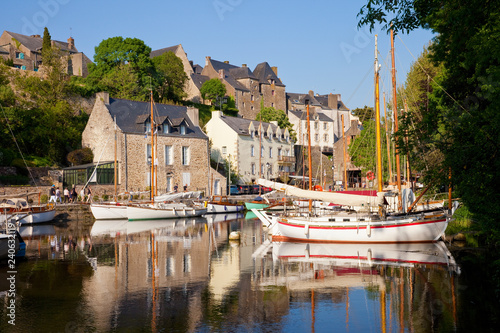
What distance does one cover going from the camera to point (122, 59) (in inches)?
2431

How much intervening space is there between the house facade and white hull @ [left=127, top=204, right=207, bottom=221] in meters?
20.0

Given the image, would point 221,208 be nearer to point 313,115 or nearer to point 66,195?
point 66,195

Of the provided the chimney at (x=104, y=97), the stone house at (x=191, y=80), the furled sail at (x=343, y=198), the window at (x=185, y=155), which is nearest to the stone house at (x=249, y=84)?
the stone house at (x=191, y=80)

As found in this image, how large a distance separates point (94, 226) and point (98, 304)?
24385 millimetres

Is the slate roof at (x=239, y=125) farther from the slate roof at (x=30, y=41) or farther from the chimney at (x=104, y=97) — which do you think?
the slate roof at (x=30, y=41)

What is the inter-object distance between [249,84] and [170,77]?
2104cm

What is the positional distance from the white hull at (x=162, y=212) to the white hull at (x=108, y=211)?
814mm

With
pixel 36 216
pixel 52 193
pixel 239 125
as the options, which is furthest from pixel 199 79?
pixel 36 216

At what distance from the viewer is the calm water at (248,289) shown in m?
10.9

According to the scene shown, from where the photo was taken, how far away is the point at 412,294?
529 inches

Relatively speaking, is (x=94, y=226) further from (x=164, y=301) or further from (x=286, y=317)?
(x=286, y=317)

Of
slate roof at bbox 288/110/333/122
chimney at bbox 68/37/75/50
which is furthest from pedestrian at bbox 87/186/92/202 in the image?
slate roof at bbox 288/110/333/122

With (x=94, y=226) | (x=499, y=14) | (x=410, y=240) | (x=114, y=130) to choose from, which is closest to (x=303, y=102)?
(x=114, y=130)

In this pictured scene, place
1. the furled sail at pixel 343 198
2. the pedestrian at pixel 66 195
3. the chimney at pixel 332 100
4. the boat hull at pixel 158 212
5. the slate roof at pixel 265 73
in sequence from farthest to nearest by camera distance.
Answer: the chimney at pixel 332 100 < the slate roof at pixel 265 73 < the pedestrian at pixel 66 195 < the boat hull at pixel 158 212 < the furled sail at pixel 343 198
